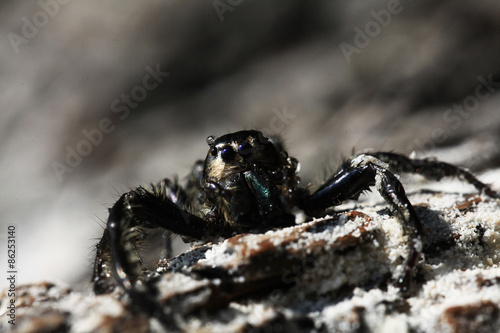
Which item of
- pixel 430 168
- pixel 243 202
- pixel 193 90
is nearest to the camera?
pixel 243 202

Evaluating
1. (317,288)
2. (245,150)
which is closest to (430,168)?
(245,150)

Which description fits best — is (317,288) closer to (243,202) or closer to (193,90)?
(243,202)

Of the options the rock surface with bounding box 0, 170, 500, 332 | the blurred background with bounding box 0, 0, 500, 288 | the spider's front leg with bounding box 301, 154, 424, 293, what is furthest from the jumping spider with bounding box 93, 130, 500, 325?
the blurred background with bounding box 0, 0, 500, 288

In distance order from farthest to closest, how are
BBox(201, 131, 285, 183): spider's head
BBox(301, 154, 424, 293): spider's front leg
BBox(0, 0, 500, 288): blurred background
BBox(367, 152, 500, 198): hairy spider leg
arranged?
BBox(0, 0, 500, 288): blurred background
BBox(367, 152, 500, 198): hairy spider leg
BBox(201, 131, 285, 183): spider's head
BBox(301, 154, 424, 293): spider's front leg

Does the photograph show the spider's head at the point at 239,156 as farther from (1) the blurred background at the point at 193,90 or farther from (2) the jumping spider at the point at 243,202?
(1) the blurred background at the point at 193,90

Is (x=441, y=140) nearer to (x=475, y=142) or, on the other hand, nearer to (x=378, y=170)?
(x=475, y=142)

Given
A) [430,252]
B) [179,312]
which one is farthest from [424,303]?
[179,312]

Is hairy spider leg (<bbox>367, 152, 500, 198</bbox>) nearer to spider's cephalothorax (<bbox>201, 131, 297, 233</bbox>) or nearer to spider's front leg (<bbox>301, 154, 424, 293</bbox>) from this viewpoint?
spider's front leg (<bbox>301, 154, 424, 293</bbox>)

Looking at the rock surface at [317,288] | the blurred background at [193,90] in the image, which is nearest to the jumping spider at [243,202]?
the rock surface at [317,288]
